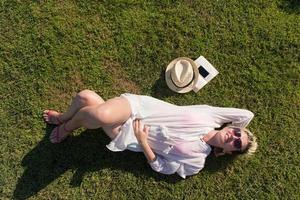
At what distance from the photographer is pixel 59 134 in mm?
5512

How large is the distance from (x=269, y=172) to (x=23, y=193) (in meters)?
3.11

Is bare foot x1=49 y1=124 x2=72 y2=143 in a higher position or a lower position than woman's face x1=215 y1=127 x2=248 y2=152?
lower

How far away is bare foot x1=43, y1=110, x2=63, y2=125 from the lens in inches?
219

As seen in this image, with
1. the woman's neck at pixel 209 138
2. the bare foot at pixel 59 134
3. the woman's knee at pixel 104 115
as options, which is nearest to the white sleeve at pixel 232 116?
the woman's neck at pixel 209 138

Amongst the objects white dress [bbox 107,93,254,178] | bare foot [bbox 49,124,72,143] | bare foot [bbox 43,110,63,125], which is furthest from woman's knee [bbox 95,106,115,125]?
bare foot [bbox 43,110,63,125]

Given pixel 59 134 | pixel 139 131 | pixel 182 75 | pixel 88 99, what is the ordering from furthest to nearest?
pixel 182 75
pixel 59 134
pixel 139 131
pixel 88 99

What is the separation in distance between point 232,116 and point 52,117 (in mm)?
2210

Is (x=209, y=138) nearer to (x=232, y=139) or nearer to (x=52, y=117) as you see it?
(x=232, y=139)

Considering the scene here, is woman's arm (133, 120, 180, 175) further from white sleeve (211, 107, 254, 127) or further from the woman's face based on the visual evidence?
white sleeve (211, 107, 254, 127)

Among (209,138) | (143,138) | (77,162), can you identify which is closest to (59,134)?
(77,162)

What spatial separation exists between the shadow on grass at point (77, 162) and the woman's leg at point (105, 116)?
0.34 metres

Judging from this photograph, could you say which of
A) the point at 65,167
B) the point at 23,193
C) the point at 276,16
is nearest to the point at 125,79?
the point at 65,167

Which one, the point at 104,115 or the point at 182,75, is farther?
the point at 182,75

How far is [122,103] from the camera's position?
514cm
